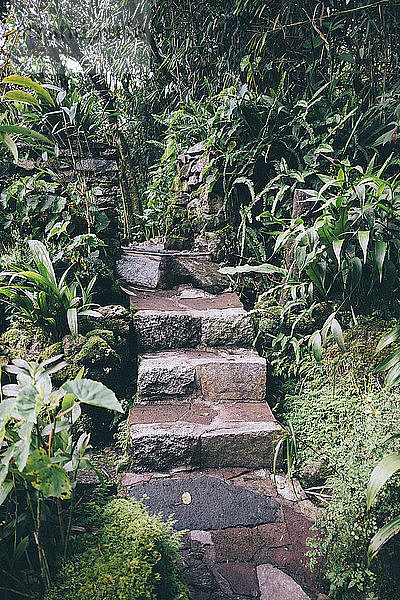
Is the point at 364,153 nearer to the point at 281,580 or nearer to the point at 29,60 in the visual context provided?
the point at 281,580

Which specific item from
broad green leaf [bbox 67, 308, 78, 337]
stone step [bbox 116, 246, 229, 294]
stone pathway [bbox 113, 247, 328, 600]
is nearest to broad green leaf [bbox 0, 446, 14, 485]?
stone pathway [bbox 113, 247, 328, 600]

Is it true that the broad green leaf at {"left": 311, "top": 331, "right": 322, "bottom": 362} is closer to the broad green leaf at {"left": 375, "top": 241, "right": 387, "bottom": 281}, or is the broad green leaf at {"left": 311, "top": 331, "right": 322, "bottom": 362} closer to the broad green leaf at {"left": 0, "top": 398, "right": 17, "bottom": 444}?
the broad green leaf at {"left": 375, "top": 241, "right": 387, "bottom": 281}

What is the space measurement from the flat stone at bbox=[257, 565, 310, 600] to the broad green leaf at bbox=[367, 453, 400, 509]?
424 mm

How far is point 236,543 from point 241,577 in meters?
0.17

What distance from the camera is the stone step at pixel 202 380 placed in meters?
2.62

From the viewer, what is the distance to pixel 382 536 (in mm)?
1489

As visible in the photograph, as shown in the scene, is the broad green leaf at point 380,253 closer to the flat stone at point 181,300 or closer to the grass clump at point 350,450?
the grass clump at point 350,450

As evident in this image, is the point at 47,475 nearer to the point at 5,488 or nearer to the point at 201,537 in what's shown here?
the point at 5,488

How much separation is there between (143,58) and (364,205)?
4.18m

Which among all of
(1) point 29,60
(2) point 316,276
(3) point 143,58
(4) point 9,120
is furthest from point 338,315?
(1) point 29,60

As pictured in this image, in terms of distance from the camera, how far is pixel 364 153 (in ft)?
10.7

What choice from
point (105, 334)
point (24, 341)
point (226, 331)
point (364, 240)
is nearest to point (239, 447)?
point (226, 331)

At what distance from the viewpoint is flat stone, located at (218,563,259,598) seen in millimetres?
1615

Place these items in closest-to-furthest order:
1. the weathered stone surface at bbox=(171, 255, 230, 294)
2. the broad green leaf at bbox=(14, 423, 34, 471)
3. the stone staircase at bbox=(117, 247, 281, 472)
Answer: the broad green leaf at bbox=(14, 423, 34, 471) → the stone staircase at bbox=(117, 247, 281, 472) → the weathered stone surface at bbox=(171, 255, 230, 294)
